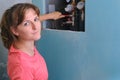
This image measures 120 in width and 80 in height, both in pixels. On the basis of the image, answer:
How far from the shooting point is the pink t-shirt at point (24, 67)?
109cm

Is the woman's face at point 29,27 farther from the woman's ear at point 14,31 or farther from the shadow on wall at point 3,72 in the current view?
the shadow on wall at point 3,72

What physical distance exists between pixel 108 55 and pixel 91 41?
4.5 inches

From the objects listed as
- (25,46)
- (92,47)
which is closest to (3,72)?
(25,46)

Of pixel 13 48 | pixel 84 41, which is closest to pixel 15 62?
pixel 13 48

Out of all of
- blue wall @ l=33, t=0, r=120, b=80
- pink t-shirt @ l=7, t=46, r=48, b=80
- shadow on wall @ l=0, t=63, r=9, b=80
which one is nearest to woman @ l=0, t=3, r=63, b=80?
pink t-shirt @ l=7, t=46, r=48, b=80

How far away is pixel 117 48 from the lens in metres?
1.24

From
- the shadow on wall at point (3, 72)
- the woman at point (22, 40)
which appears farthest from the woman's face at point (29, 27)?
the shadow on wall at point (3, 72)

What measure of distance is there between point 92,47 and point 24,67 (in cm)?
39

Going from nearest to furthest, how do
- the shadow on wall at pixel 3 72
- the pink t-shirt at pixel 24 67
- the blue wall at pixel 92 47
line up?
the pink t-shirt at pixel 24 67, the blue wall at pixel 92 47, the shadow on wall at pixel 3 72

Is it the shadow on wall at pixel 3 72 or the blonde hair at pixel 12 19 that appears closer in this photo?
the blonde hair at pixel 12 19

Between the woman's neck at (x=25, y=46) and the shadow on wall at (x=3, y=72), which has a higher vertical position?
the woman's neck at (x=25, y=46)

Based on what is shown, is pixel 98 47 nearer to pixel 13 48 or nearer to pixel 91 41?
pixel 91 41

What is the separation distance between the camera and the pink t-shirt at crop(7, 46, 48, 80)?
1094 millimetres

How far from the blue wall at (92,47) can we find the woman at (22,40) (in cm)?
26
